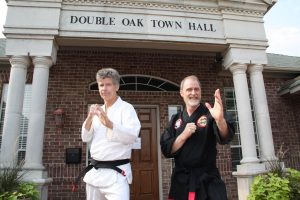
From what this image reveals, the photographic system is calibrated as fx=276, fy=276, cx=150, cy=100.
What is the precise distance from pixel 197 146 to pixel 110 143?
27.6 inches

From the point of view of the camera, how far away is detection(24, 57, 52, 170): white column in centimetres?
469

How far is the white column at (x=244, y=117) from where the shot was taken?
539 cm

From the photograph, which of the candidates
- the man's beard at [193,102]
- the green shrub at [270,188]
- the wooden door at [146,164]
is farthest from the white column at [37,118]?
the green shrub at [270,188]

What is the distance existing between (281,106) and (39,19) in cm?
669

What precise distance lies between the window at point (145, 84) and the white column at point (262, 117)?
85.0 inches

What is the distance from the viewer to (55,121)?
6656 mm

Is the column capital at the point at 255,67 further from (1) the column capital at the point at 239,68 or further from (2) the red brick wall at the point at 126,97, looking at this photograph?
(2) the red brick wall at the point at 126,97

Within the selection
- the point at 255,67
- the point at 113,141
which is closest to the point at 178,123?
the point at 113,141

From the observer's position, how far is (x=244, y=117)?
552 cm

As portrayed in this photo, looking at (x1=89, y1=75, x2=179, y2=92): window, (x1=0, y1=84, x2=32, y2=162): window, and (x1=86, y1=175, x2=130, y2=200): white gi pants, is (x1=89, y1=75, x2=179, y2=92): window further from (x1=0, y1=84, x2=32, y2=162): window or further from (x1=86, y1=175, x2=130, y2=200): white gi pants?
(x1=86, y1=175, x2=130, y2=200): white gi pants

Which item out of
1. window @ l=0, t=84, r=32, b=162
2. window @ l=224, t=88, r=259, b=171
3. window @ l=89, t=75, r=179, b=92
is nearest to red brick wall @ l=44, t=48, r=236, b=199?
window @ l=89, t=75, r=179, b=92

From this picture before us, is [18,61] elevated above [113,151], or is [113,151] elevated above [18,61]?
[18,61]

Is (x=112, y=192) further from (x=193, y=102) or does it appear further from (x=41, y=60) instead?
(x=41, y=60)

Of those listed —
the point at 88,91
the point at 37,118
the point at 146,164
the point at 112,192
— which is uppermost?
the point at 88,91
